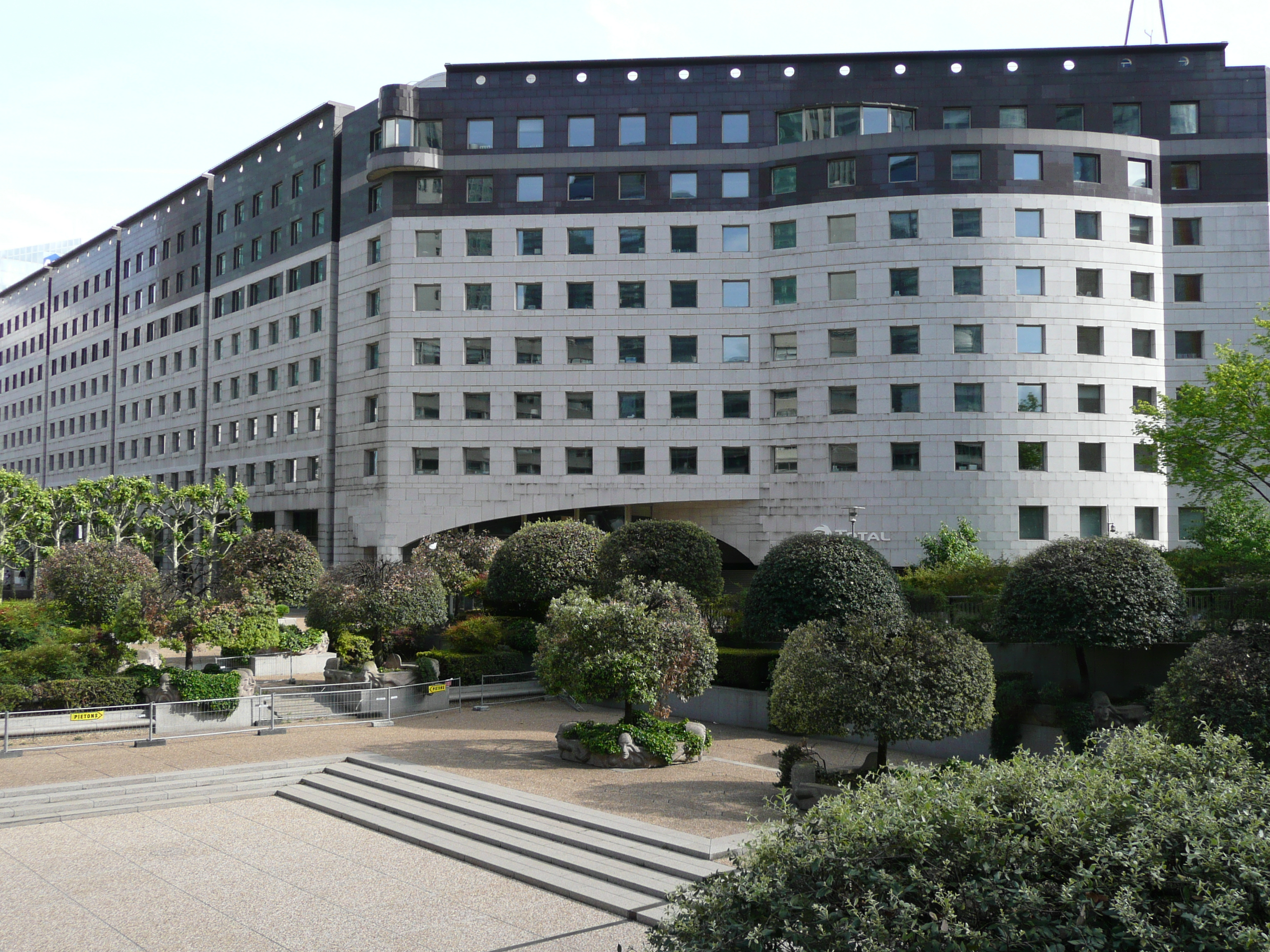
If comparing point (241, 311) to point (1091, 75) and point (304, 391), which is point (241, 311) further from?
point (1091, 75)

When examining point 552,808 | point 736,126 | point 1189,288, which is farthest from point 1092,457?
point 552,808

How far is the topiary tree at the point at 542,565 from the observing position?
35.9 meters

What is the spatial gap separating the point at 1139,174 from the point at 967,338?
11.5 meters

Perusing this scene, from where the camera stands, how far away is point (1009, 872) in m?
6.99

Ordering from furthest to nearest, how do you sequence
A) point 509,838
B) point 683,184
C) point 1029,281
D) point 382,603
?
1. point 683,184
2. point 1029,281
3. point 382,603
4. point 509,838

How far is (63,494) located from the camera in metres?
58.4

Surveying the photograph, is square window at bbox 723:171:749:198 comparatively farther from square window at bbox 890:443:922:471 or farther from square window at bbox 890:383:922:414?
square window at bbox 890:443:922:471

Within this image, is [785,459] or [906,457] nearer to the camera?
[906,457]

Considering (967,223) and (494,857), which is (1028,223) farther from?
(494,857)

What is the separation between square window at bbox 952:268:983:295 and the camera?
4716 cm

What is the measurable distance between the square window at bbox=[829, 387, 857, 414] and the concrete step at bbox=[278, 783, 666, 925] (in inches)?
1321

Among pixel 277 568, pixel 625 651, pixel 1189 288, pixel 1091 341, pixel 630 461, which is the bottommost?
pixel 625 651

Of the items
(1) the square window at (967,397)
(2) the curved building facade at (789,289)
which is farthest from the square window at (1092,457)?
(1) the square window at (967,397)

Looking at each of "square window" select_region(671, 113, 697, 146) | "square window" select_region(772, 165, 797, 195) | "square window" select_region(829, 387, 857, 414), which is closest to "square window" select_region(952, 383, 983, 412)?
Result: "square window" select_region(829, 387, 857, 414)
